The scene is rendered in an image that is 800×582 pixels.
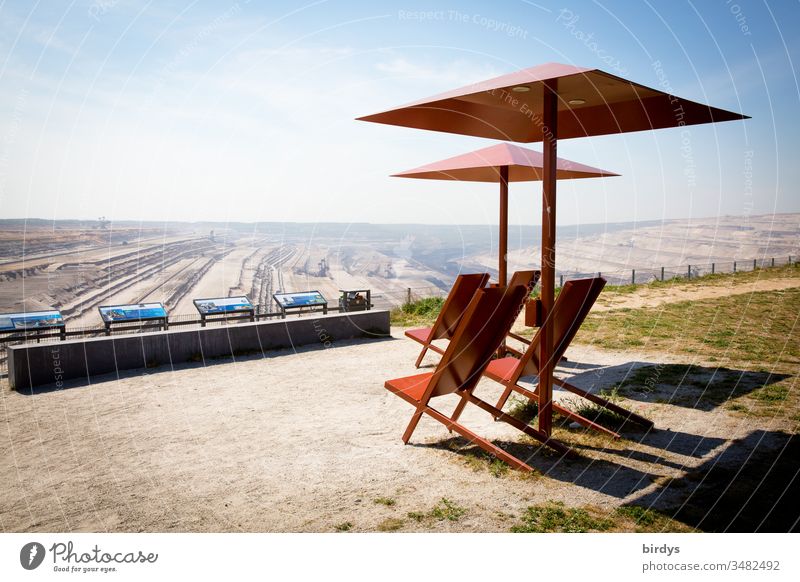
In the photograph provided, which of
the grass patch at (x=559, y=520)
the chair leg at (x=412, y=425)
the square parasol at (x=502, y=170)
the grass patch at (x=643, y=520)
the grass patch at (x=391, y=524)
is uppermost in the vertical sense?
the square parasol at (x=502, y=170)

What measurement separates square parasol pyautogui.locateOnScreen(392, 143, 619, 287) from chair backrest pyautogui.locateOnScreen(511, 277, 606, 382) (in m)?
1.87

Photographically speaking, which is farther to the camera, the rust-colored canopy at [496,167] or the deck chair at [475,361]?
the rust-colored canopy at [496,167]

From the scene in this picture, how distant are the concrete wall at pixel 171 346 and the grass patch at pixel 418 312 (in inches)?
62.8

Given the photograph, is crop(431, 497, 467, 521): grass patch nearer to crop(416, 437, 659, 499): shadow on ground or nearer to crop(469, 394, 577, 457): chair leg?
crop(416, 437, 659, 499): shadow on ground

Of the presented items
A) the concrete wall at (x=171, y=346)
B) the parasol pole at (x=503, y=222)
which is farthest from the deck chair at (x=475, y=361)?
the concrete wall at (x=171, y=346)

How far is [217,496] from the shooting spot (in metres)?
3.36

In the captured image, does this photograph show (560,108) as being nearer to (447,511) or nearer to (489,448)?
(489,448)

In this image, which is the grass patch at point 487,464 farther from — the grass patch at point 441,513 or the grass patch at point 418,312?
the grass patch at point 418,312

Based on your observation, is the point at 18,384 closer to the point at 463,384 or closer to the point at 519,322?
the point at 463,384

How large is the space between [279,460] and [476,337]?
1692mm

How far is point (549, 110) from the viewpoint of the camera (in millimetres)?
4074

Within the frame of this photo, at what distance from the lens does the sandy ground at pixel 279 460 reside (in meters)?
3.14

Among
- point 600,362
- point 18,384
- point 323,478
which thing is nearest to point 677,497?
point 323,478

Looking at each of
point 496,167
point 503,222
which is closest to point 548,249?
point 503,222
